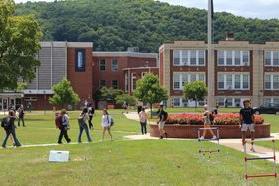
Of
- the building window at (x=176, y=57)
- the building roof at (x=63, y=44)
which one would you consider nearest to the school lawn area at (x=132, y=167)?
the building window at (x=176, y=57)

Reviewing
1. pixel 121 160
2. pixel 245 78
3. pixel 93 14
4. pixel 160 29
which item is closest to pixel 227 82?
pixel 245 78

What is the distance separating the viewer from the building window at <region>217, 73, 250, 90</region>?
99.0 meters

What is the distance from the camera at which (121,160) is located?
1834 centimetres

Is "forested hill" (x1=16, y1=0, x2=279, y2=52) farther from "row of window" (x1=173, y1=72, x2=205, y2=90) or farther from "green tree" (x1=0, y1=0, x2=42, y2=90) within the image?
"green tree" (x1=0, y1=0, x2=42, y2=90)

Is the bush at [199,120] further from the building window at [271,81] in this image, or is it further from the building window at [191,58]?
the building window at [271,81]

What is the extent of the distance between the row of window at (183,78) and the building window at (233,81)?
11.4 ft

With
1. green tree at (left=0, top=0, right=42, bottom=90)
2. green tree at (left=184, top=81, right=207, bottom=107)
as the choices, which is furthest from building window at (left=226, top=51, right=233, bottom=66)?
green tree at (left=0, top=0, right=42, bottom=90)

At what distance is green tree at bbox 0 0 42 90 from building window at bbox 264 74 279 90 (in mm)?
45886

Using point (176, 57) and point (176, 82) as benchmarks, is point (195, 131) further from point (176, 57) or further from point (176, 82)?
point (176, 82)

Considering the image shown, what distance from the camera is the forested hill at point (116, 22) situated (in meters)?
145

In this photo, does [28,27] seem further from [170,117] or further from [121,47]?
[121,47]

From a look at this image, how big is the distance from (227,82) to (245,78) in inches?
118

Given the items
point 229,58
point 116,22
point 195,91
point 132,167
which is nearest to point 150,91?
point 195,91

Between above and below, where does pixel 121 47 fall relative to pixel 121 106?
above
